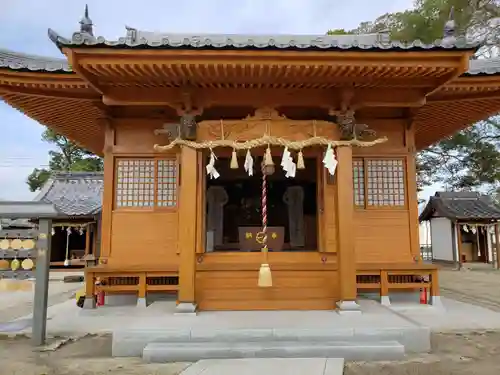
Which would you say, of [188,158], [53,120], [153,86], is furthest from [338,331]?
[53,120]

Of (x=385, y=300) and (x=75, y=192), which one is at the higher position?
(x=75, y=192)

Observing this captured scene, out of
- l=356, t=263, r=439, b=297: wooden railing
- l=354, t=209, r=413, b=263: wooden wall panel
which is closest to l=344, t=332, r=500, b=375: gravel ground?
l=356, t=263, r=439, b=297: wooden railing

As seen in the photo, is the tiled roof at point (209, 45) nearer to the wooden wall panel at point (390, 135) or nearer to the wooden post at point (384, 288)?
the wooden wall panel at point (390, 135)

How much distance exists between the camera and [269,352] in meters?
4.58

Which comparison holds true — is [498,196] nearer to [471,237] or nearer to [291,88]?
[471,237]

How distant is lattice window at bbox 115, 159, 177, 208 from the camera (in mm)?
7504

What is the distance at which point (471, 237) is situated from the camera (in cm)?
2373

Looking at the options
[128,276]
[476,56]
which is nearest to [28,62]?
[128,276]

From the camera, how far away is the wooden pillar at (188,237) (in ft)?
19.6

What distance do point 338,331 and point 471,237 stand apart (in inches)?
883

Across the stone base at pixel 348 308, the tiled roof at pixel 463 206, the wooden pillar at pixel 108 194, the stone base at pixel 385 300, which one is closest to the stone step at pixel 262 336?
the stone base at pixel 348 308

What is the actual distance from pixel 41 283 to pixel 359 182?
18.2 ft

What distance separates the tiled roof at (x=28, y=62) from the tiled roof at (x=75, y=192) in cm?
1230

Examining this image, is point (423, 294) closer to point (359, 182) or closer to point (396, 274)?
point (396, 274)
